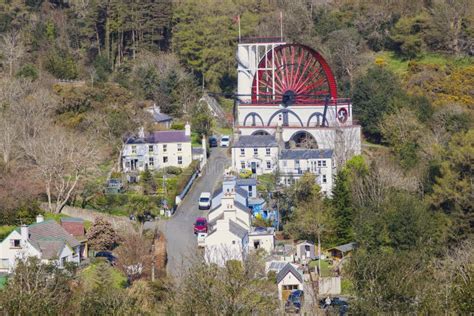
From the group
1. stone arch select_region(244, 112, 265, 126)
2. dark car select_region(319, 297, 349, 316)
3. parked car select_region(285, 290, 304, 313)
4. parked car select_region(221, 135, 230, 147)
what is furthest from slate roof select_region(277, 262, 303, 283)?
parked car select_region(221, 135, 230, 147)

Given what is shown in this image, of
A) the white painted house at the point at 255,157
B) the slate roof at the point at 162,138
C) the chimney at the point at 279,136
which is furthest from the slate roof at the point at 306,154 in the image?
the slate roof at the point at 162,138

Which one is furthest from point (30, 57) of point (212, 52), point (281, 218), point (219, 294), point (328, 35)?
point (219, 294)

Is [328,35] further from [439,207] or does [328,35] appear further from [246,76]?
[439,207]

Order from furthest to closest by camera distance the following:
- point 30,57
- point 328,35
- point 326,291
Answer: point 328,35, point 30,57, point 326,291

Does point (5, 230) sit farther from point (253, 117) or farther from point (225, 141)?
point (253, 117)

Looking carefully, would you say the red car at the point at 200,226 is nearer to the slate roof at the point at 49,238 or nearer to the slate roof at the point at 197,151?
the slate roof at the point at 49,238

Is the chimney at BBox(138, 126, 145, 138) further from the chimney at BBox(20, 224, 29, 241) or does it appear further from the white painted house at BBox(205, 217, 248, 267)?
the chimney at BBox(20, 224, 29, 241)
